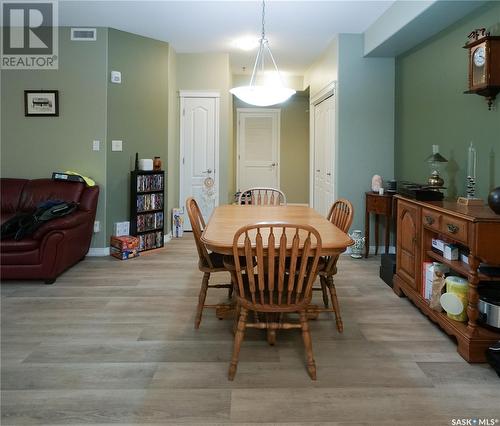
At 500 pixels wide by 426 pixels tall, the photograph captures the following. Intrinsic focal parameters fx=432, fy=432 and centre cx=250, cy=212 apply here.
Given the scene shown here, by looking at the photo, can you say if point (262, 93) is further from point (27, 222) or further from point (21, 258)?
point (21, 258)

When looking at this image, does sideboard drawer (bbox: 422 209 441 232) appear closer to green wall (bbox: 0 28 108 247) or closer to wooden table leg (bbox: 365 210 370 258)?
wooden table leg (bbox: 365 210 370 258)

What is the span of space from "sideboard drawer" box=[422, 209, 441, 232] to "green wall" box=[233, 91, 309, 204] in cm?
658

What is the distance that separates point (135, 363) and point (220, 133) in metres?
4.56

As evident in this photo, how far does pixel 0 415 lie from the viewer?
1930mm

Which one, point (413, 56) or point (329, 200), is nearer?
point (413, 56)

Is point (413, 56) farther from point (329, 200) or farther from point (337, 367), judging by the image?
point (337, 367)

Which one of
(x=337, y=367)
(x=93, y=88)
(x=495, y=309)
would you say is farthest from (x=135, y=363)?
(x=93, y=88)

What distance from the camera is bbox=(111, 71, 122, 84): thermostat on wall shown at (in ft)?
16.7

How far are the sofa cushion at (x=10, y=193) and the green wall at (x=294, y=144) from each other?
5351 mm

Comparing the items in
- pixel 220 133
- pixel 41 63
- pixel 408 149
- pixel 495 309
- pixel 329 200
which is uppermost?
pixel 41 63

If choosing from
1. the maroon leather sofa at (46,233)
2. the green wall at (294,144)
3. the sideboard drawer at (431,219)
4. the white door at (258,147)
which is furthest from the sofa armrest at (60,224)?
the green wall at (294,144)

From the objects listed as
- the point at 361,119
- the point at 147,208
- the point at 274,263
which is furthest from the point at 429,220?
the point at 147,208

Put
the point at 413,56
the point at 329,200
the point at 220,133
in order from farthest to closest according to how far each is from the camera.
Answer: the point at 220,133 → the point at 329,200 → the point at 413,56

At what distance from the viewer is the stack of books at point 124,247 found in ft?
16.3
